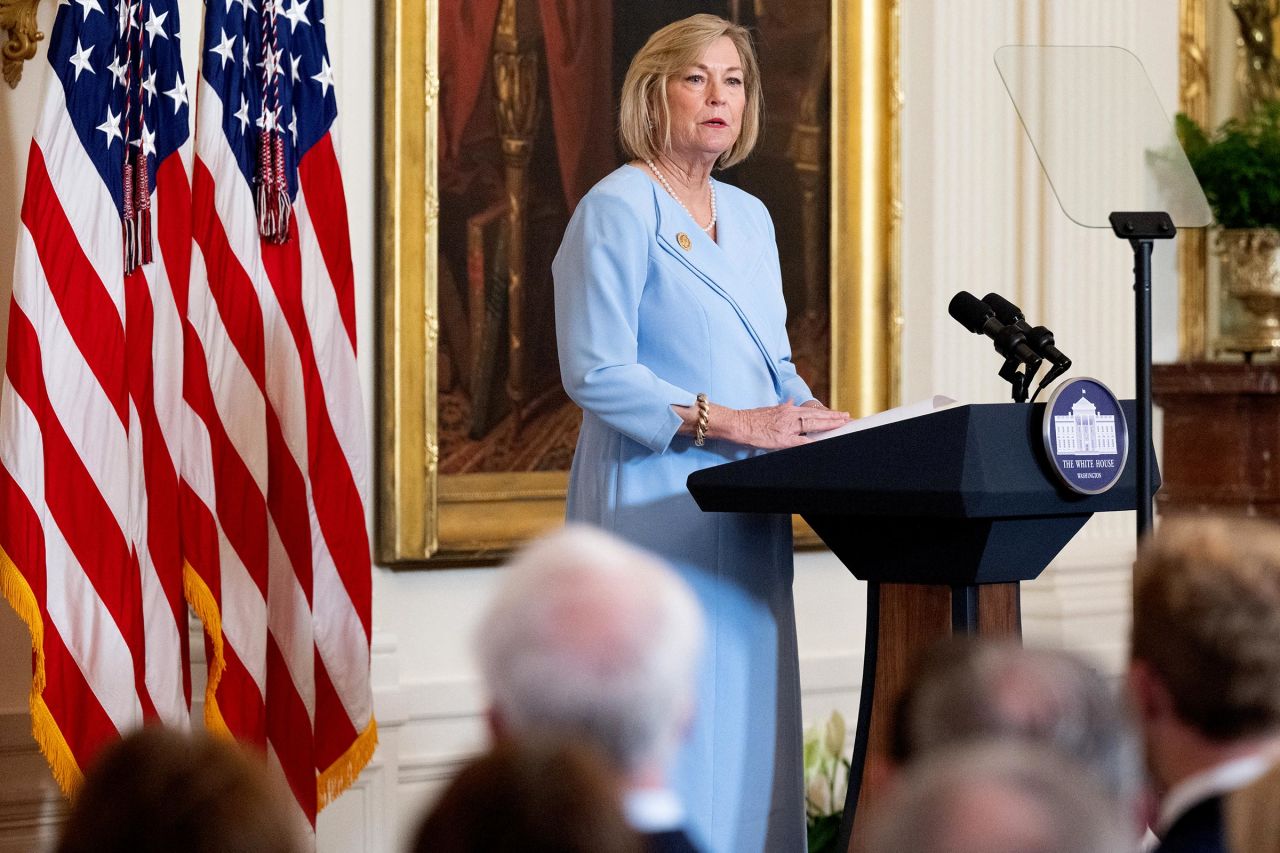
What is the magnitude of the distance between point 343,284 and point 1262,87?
4.48 metres

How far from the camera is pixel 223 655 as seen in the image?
411 cm

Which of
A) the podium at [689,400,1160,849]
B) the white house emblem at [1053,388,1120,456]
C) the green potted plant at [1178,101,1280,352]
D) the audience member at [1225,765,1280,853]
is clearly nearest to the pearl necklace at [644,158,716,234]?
the podium at [689,400,1160,849]

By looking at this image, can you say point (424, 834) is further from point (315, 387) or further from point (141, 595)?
point (315, 387)

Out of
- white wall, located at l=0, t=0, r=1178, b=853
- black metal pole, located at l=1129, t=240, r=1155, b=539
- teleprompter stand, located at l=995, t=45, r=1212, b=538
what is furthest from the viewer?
white wall, located at l=0, t=0, r=1178, b=853

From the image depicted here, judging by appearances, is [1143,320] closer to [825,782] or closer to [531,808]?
[825,782]

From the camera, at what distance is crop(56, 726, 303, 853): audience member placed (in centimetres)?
118

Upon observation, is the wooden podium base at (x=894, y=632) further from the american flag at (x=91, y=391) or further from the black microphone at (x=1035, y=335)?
the american flag at (x=91, y=391)

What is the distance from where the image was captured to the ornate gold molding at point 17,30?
421 centimetres

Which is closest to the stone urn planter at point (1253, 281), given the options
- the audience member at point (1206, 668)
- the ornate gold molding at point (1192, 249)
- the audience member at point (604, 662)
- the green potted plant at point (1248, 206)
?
the green potted plant at point (1248, 206)

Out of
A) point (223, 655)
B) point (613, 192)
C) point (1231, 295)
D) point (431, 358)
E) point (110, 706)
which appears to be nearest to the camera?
point (613, 192)

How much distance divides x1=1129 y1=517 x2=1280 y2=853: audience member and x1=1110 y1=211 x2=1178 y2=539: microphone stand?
1452mm

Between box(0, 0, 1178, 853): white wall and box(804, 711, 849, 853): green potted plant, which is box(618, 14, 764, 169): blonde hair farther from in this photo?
box(0, 0, 1178, 853): white wall

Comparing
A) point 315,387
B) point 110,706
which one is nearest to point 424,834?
point 110,706

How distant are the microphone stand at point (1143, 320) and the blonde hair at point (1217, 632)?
1.46 m
